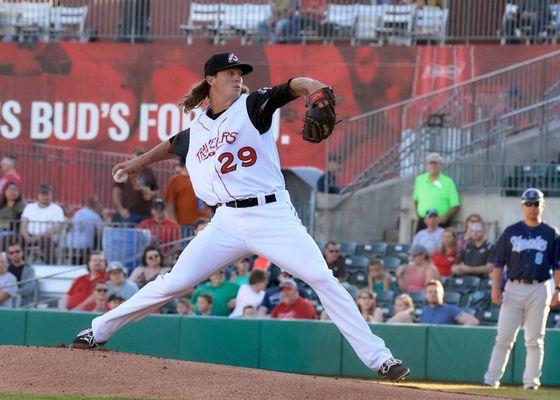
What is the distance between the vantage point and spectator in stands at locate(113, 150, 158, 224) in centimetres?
1714

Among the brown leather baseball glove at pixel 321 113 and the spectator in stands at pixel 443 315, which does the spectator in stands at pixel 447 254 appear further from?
the brown leather baseball glove at pixel 321 113

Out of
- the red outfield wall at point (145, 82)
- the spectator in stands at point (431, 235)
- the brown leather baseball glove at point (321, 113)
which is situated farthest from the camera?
the red outfield wall at point (145, 82)

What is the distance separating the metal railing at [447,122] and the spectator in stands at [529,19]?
137 centimetres

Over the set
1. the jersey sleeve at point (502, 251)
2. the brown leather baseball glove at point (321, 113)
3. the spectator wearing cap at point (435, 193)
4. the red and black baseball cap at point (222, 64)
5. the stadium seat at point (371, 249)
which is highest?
the red and black baseball cap at point (222, 64)

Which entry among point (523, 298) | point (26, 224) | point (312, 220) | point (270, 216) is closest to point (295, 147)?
point (312, 220)

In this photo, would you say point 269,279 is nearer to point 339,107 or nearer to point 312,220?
point 312,220

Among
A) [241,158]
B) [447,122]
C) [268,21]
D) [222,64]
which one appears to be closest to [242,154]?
[241,158]

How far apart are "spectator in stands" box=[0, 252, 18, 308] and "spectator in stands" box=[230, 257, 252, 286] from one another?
2639 millimetres

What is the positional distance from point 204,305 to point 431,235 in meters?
3.02

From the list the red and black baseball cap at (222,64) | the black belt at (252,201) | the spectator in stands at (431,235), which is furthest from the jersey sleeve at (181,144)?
the spectator in stands at (431,235)

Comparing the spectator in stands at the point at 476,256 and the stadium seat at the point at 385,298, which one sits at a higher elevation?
the spectator in stands at the point at 476,256

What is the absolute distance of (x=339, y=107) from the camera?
66.4ft

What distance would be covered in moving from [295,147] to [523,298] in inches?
384

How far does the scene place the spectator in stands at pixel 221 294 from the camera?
46.6ft
